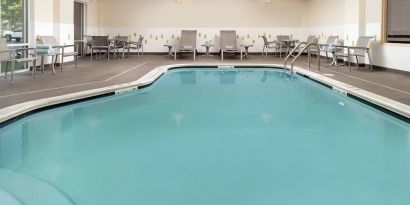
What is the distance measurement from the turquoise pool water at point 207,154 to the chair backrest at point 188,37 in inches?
321

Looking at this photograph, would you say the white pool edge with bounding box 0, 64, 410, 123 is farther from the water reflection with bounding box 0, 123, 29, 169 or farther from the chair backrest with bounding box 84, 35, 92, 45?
the chair backrest with bounding box 84, 35, 92, 45

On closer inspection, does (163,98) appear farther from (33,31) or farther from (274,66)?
(274,66)

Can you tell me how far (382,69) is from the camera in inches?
381

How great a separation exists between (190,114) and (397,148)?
2476 mm

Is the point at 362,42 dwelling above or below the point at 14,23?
below

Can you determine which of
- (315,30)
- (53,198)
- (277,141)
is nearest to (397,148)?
(277,141)

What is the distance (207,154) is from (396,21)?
7.27m

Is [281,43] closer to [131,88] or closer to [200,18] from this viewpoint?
[200,18]

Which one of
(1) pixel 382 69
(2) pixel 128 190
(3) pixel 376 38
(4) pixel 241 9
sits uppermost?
(4) pixel 241 9

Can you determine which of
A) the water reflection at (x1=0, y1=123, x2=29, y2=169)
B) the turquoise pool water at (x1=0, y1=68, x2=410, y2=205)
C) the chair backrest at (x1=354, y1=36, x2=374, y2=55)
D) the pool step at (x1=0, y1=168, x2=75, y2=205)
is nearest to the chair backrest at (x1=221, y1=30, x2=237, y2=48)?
the chair backrest at (x1=354, y1=36, x2=374, y2=55)

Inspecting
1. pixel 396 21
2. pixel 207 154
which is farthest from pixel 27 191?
pixel 396 21

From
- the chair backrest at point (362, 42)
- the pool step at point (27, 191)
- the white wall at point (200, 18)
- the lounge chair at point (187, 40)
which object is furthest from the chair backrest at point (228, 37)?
the pool step at point (27, 191)

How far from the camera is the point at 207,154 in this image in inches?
143

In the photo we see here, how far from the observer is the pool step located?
249cm
